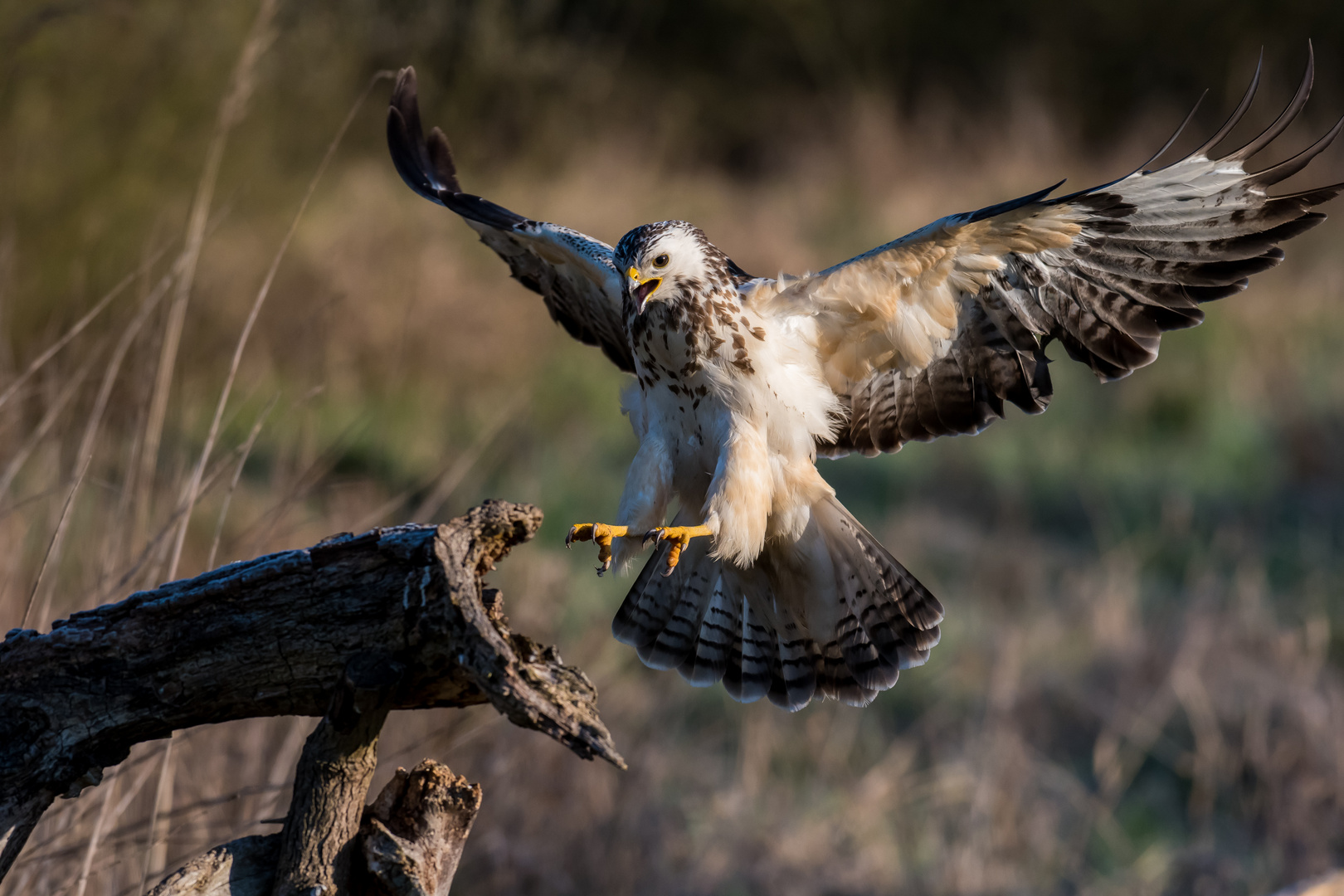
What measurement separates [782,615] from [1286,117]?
1.49 metres

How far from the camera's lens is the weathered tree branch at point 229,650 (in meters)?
1.53

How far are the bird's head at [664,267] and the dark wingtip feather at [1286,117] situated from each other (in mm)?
1047

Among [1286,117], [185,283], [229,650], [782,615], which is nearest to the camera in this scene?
[229,650]

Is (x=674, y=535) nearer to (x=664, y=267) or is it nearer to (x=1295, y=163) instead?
(x=664, y=267)

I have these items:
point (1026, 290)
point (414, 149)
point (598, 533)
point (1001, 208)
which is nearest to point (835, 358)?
→ point (1026, 290)

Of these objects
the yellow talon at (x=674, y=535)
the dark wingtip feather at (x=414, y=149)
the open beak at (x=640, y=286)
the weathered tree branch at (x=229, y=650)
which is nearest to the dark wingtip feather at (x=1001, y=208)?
the open beak at (x=640, y=286)

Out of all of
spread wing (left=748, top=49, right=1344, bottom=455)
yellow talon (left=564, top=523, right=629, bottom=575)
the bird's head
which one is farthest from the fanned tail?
the bird's head

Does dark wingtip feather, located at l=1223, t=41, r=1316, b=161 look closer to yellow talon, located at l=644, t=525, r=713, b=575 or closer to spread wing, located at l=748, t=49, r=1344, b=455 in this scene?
spread wing, located at l=748, t=49, r=1344, b=455

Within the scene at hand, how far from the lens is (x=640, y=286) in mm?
2457

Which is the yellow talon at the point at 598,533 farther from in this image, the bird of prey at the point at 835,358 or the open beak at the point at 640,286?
the open beak at the point at 640,286

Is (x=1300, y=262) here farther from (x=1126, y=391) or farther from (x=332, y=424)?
(x=332, y=424)

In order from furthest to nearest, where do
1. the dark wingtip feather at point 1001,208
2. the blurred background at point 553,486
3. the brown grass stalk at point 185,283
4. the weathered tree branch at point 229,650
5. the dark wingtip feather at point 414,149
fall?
the dark wingtip feather at point 414,149, the blurred background at point 553,486, the brown grass stalk at point 185,283, the dark wingtip feather at point 1001,208, the weathered tree branch at point 229,650

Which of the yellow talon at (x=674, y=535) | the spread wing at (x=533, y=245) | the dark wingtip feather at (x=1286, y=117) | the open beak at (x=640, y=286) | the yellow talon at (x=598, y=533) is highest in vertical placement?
the spread wing at (x=533, y=245)

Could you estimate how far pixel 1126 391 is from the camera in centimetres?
880
